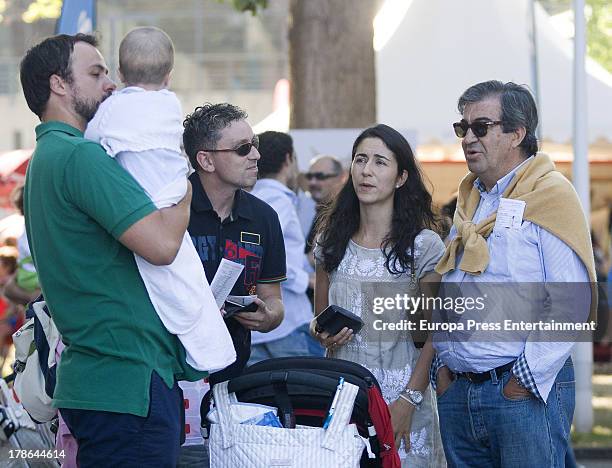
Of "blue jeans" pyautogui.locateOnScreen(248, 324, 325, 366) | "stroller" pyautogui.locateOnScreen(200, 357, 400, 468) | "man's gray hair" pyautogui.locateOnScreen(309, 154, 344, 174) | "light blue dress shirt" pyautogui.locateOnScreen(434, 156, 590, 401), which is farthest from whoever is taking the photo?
"man's gray hair" pyautogui.locateOnScreen(309, 154, 344, 174)

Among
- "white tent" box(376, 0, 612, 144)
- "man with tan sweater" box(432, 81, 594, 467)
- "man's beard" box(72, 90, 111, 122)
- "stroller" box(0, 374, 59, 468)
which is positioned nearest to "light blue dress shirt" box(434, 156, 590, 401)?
"man with tan sweater" box(432, 81, 594, 467)

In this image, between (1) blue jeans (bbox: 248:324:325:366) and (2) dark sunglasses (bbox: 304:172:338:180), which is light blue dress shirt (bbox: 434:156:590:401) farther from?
(2) dark sunglasses (bbox: 304:172:338:180)

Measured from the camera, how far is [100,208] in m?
3.20

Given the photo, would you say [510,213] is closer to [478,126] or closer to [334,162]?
[478,126]

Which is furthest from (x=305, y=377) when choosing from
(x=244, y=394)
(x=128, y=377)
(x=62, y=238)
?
(x=62, y=238)

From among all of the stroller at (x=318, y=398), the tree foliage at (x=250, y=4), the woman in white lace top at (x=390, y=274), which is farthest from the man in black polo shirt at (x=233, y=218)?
the tree foliage at (x=250, y=4)

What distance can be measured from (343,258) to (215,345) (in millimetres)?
1201

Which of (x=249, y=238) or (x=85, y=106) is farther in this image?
(x=249, y=238)

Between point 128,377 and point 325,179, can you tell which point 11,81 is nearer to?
point 325,179

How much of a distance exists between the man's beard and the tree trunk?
230 inches

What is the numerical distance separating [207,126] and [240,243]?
50 centimetres

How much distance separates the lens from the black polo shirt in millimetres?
4484

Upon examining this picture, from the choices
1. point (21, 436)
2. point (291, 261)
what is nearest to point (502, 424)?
point (21, 436)

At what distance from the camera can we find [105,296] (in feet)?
10.8
